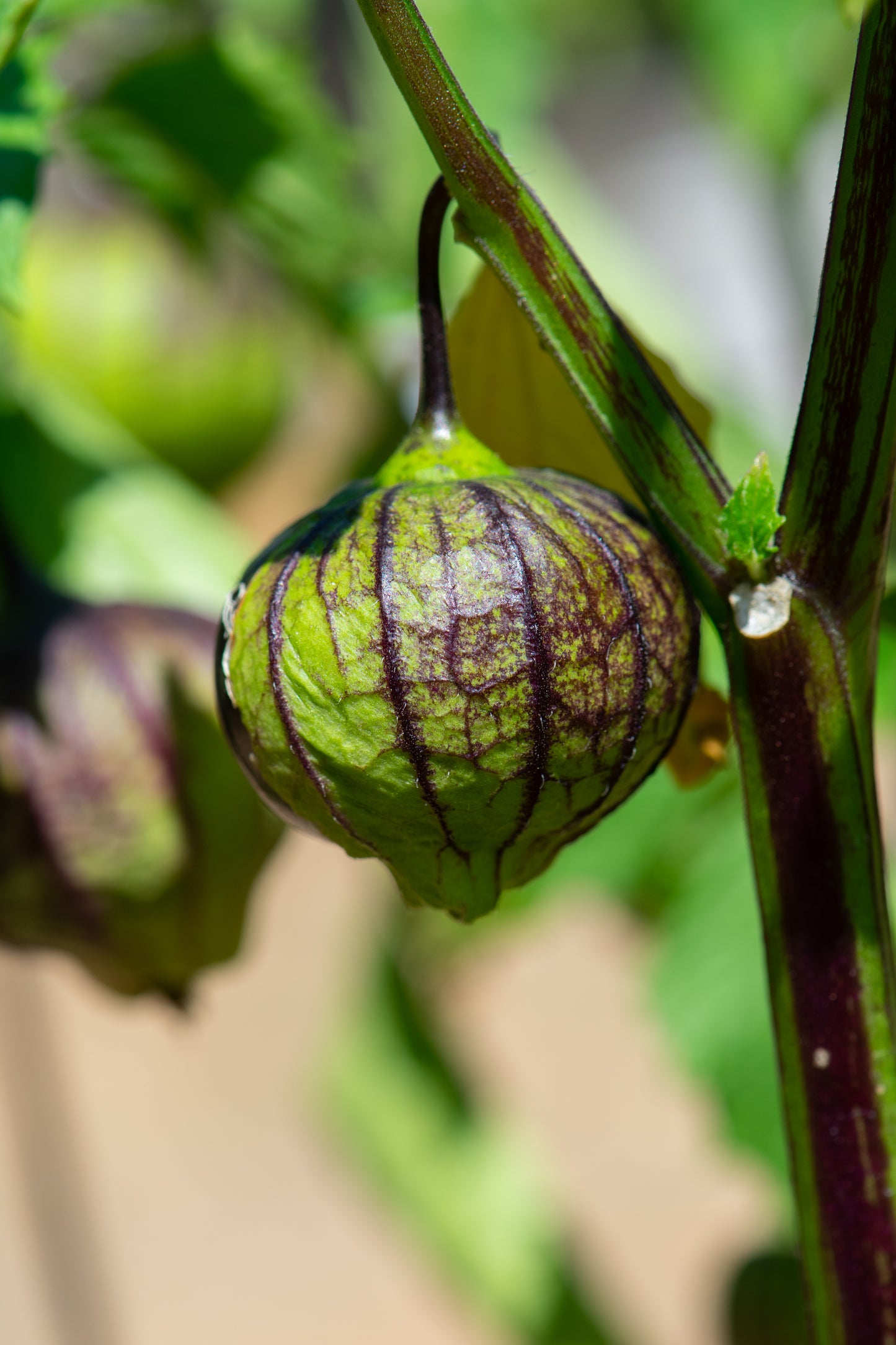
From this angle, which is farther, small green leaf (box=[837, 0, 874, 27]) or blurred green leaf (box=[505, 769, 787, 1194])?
blurred green leaf (box=[505, 769, 787, 1194])

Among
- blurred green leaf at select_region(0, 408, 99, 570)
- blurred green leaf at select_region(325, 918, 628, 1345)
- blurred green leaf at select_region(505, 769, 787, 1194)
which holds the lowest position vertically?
blurred green leaf at select_region(325, 918, 628, 1345)

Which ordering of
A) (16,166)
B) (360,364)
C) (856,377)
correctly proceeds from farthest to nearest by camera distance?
(360,364), (16,166), (856,377)

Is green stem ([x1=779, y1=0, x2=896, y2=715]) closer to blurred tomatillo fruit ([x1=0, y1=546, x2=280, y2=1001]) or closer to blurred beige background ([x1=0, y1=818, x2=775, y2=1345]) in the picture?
blurred tomatillo fruit ([x1=0, y1=546, x2=280, y2=1001])

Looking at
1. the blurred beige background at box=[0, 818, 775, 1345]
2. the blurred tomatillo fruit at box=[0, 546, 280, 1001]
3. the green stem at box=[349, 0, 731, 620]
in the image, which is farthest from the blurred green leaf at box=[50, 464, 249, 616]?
the blurred beige background at box=[0, 818, 775, 1345]

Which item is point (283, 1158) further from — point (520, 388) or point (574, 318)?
point (574, 318)

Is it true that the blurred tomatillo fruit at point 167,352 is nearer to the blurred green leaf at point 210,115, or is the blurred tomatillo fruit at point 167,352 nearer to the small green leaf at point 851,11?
the blurred green leaf at point 210,115

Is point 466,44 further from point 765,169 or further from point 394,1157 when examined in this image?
point 394,1157

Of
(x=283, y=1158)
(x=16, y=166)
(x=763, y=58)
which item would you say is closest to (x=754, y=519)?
(x=16, y=166)
